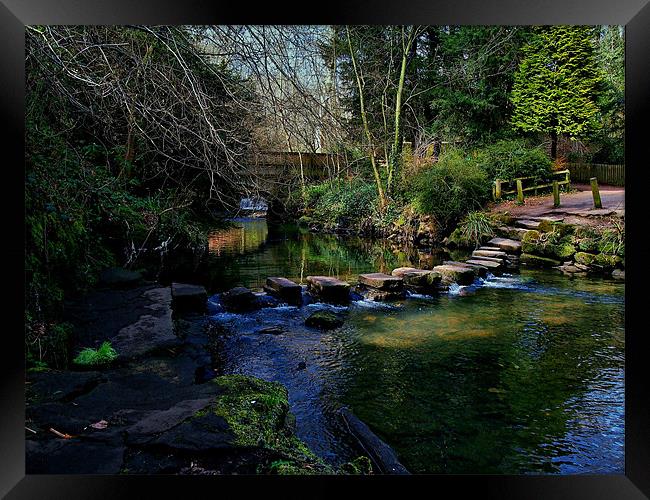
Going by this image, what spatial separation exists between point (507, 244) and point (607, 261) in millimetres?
2580

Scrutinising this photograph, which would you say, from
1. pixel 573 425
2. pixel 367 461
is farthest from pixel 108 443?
pixel 573 425

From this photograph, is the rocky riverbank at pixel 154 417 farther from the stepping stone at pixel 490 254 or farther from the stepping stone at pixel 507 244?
the stepping stone at pixel 507 244

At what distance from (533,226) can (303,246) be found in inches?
266

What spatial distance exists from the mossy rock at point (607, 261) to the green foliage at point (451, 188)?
4.84m

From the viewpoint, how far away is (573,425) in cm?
404

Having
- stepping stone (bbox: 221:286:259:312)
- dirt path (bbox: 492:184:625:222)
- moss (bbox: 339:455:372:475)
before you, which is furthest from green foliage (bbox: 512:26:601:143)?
moss (bbox: 339:455:372:475)

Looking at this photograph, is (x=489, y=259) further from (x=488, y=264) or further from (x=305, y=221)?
(x=305, y=221)

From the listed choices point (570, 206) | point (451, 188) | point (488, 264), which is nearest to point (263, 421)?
point (488, 264)

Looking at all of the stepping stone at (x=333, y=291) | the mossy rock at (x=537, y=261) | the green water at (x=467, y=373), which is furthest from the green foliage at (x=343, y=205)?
the green water at (x=467, y=373)

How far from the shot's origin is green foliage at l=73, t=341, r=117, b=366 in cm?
399

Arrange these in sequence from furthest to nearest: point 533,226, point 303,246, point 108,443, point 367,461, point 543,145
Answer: point 543,145, point 303,246, point 533,226, point 367,461, point 108,443
